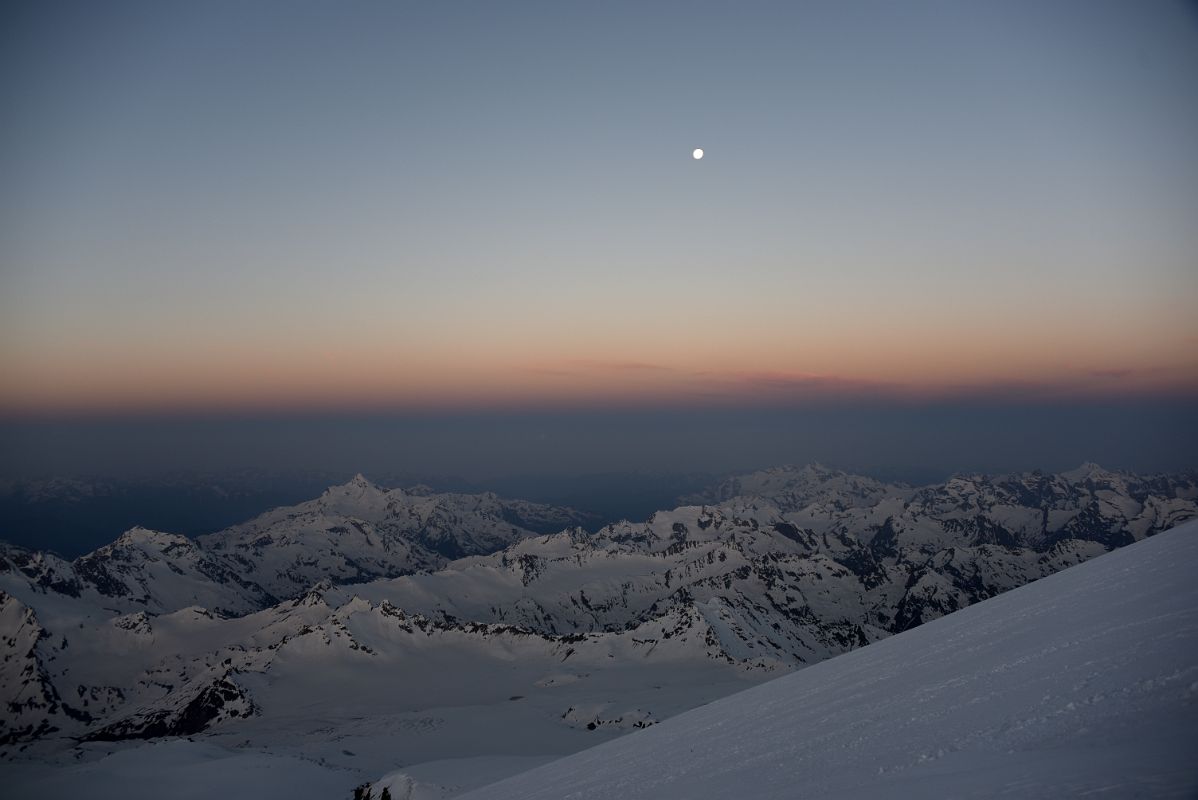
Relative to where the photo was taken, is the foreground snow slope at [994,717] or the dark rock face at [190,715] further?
the dark rock face at [190,715]

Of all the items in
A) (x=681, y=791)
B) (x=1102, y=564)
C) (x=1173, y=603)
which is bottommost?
(x=681, y=791)

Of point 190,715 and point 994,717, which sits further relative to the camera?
point 190,715

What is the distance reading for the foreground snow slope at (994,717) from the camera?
7.11 m

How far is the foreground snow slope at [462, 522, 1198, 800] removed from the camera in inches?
280

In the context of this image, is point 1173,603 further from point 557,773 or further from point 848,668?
point 557,773

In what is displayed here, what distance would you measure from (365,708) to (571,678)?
50.2 metres

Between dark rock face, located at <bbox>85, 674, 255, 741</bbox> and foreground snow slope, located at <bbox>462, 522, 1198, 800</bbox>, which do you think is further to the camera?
dark rock face, located at <bbox>85, 674, 255, 741</bbox>

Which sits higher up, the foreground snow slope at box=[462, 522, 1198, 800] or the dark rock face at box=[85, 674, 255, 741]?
the foreground snow slope at box=[462, 522, 1198, 800]

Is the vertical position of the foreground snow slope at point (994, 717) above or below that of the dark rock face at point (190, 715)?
above

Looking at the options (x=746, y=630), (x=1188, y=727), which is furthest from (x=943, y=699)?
(x=746, y=630)

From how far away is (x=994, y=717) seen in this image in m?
9.68

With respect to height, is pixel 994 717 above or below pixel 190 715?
above

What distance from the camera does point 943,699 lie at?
1177cm

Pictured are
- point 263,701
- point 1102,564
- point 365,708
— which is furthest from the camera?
point 263,701
